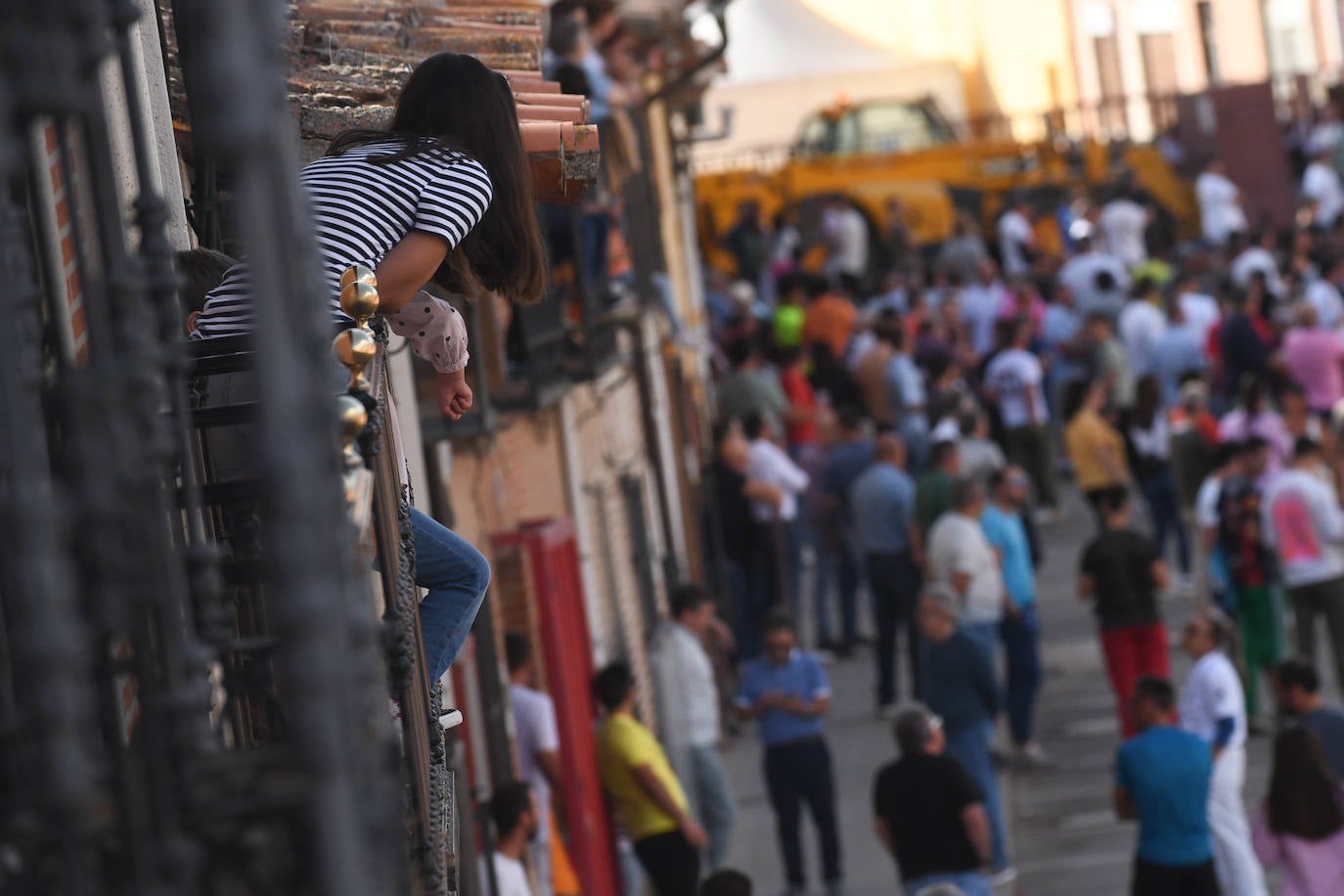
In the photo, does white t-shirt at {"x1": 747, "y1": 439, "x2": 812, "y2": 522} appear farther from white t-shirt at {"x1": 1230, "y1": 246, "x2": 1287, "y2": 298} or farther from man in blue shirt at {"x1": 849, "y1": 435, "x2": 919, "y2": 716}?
white t-shirt at {"x1": 1230, "y1": 246, "x2": 1287, "y2": 298}

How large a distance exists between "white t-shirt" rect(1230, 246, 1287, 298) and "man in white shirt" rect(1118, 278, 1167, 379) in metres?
2.00

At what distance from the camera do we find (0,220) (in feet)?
7.32

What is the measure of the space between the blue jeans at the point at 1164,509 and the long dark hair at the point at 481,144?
554 inches

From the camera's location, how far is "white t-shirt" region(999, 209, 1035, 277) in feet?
86.7

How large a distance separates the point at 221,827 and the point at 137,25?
8.39 feet

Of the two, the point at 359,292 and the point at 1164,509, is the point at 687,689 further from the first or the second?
the point at 359,292

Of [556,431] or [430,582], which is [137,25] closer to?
[430,582]

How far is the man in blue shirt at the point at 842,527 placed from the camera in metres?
15.9

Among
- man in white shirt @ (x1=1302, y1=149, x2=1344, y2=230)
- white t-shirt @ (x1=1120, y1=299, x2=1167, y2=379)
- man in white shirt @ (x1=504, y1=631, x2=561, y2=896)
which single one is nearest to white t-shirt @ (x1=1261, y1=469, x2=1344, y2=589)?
man in white shirt @ (x1=504, y1=631, x2=561, y2=896)

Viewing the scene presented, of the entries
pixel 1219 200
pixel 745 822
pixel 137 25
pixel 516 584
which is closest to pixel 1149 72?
pixel 1219 200

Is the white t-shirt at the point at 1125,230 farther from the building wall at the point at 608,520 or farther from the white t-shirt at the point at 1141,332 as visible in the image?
the building wall at the point at 608,520

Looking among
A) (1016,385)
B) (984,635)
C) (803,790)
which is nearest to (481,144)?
(803,790)

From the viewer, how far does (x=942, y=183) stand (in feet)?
97.6

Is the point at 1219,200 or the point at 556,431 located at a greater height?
the point at 1219,200
